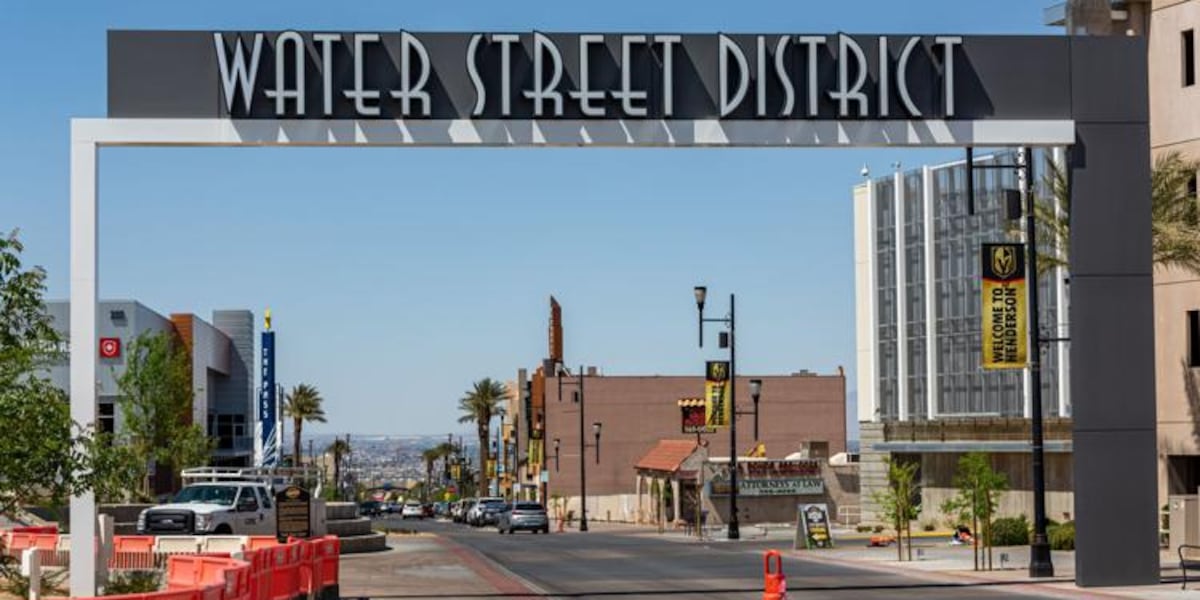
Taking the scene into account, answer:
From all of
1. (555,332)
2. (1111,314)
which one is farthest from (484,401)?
(1111,314)

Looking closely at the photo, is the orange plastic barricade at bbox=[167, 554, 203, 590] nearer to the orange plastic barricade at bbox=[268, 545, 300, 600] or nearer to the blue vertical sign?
the orange plastic barricade at bbox=[268, 545, 300, 600]

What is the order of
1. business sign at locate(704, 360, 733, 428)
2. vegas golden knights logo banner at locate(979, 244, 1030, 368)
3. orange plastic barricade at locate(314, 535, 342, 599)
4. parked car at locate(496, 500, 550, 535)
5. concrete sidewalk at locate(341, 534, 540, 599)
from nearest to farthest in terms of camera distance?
orange plastic barricade at locate(314, 535, 342, 599) < concrete sidewalk at locate(341, 534, 540, 599) < vegas golden knights logo banner at locate(979, 244, 1030, 368) < business sign at locate(704, 360, 733, 428) < parked car at locate(496, 500, 550, 535)

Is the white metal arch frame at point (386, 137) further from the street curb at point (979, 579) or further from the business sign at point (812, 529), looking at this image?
the business sign at point (812, 529)

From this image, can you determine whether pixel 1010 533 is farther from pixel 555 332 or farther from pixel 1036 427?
pixel 555 332

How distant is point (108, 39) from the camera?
90.9 ft

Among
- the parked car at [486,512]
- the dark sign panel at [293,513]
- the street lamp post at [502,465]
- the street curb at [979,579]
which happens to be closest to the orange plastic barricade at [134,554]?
the dark sign panel at [293,513]

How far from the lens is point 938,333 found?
229ft

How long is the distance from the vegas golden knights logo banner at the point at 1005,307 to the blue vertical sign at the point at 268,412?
61.4 metres

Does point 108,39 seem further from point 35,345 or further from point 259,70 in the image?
point 35,345

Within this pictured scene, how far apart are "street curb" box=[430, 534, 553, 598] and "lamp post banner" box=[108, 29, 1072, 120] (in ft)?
28.7

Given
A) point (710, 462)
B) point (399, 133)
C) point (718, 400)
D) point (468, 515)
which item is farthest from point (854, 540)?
point (468, 515)

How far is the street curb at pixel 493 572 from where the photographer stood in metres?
31.6

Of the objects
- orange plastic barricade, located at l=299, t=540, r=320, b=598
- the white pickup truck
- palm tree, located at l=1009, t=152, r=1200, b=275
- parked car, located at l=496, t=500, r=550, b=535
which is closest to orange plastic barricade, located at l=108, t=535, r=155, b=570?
the white pickup truck

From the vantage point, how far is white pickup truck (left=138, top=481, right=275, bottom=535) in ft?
135
